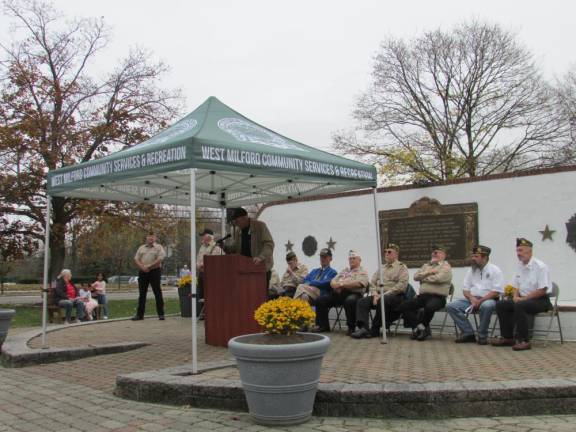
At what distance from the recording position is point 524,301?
7.24 meters

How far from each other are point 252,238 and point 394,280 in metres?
2.31

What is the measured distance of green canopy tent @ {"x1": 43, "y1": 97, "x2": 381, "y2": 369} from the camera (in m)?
6.02

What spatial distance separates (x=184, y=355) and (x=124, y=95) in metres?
18.8

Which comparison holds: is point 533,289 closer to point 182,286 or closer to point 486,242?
point 486,242

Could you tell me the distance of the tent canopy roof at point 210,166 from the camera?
607 centimetres

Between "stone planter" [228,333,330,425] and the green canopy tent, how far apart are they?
129 centimetres

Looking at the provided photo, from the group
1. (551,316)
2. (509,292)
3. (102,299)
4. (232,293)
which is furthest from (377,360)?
(102,299)

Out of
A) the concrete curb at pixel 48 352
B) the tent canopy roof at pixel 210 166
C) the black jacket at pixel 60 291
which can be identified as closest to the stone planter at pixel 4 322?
the concrete curb at pixel 48 352

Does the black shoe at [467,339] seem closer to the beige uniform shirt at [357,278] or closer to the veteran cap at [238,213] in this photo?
the beige uniform shirt at [357,278]

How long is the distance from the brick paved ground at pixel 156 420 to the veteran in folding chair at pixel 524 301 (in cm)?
273

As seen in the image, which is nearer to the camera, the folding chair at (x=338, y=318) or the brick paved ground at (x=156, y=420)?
the brick paved ground at (x=156, y=420)

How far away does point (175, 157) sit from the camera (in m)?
5.96

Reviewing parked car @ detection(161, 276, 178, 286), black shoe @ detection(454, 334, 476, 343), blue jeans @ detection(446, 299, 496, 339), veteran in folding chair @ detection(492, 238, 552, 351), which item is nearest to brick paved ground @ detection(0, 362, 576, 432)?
veteran in folding chair @ detection(492, 238, 552, 351)

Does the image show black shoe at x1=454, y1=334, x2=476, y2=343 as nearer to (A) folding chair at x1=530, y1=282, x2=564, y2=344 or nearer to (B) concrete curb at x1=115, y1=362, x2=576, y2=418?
(A) folding chair at x1=530, y1=282, x2=564, y2=344
